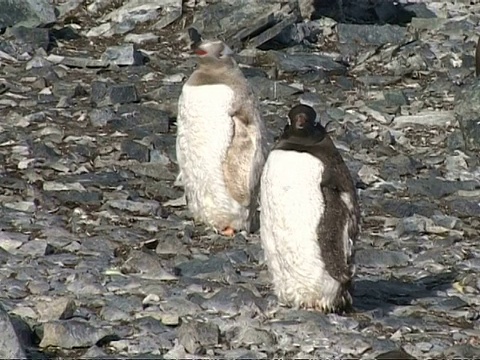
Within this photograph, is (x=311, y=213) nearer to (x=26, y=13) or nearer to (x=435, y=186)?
(x=435, y=186)

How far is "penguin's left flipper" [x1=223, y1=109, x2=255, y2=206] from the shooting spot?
25.0 feet

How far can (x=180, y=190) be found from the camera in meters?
8.40

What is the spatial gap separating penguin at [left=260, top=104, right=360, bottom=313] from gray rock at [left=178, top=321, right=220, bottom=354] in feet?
1.84

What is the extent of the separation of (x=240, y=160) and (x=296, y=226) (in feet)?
5.69

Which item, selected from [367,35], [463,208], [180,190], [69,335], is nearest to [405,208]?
[463,208]

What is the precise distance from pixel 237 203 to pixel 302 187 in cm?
180

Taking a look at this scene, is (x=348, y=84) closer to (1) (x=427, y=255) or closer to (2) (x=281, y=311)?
(1) (x=427, y=255)

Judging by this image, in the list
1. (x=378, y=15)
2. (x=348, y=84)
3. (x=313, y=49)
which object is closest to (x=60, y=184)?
(x=348, y=84)

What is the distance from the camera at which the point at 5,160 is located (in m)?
8.74

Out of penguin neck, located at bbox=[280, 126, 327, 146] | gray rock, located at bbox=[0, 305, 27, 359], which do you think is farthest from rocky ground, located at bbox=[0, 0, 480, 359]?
penguin neck, located at bbox=[280, 126, 327, 146]

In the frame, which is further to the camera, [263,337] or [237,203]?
[237,203]

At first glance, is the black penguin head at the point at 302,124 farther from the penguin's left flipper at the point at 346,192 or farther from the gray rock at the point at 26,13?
the gray rock at the point at 26,13

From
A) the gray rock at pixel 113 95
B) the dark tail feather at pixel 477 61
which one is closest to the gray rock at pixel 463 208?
the gray rock at pixel 113 95

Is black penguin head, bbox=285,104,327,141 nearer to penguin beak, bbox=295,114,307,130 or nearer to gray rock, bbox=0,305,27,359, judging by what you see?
penguin beak, bbox=295,114,307,130
